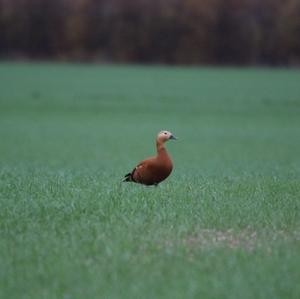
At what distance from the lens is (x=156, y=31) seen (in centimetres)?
8525

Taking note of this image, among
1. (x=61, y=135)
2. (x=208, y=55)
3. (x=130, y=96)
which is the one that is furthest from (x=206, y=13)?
(x=61, y=135)

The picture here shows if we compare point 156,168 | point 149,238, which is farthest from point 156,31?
point 149,238

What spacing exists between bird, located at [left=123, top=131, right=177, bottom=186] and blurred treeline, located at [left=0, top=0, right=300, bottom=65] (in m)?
71.9

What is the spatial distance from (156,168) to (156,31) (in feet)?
250

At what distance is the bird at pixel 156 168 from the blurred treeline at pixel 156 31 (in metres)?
71.9

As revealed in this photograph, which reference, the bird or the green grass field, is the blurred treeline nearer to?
the green grass field

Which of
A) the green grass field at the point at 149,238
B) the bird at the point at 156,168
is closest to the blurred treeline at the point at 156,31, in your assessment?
the green grass field at the point at 149,238

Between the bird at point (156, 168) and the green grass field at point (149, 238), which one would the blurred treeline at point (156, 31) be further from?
the bird at point (156, 168)

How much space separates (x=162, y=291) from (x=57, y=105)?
1510 inches

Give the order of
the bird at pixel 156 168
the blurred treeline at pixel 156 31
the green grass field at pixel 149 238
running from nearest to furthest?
the green grass field at pixel 149 238
the bird at pixel 156 168
the blurred treeline at pixel 156 31

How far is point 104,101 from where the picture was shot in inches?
1828

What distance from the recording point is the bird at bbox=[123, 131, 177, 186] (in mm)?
10070

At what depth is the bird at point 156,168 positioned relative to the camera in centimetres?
1007

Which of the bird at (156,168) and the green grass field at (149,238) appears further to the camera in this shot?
the bird at (156,168)
